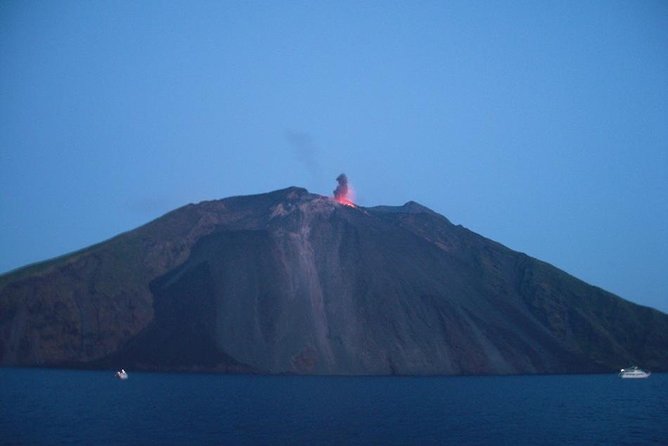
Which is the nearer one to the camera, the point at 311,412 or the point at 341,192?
the point at 311,412

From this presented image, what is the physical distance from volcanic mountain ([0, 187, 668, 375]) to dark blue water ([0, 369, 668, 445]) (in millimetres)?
16332

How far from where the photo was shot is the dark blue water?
1601 inches

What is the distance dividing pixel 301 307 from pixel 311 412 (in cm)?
5340

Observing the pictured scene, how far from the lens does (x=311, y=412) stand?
52.2 metres

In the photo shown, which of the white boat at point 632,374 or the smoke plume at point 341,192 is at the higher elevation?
the smoke plume at point 341,192

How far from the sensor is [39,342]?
105 metres

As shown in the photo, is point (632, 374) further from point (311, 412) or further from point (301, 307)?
point (311, 412)

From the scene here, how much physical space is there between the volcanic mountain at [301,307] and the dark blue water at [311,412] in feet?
53.6

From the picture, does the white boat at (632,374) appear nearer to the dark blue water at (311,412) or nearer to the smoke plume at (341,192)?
the dark blue water at (311,412)

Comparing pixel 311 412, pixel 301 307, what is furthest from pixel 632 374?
pixel 311 412

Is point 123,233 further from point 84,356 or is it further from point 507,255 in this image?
point 507,255

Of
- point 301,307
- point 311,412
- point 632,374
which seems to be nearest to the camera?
point 311,412

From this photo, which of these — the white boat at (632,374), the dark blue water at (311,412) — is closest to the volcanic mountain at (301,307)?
the white boat at (632,374)

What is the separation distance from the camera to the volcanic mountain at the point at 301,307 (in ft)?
334
